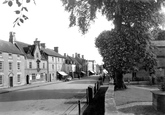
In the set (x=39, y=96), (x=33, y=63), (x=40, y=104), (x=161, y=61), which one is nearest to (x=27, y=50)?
(x=33, y=63)

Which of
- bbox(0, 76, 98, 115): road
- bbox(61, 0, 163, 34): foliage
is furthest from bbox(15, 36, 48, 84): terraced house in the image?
bbox(61, 0, 163, 34): foliage

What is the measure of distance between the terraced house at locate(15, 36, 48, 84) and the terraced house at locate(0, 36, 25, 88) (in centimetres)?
183

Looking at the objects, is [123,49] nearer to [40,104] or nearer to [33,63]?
[40,104]

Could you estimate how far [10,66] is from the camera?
32.0 metres

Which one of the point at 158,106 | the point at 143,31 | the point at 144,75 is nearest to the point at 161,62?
the point at 144,75

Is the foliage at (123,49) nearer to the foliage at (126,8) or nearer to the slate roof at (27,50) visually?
the foliage at (126,8)

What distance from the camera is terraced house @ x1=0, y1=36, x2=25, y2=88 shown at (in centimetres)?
2936

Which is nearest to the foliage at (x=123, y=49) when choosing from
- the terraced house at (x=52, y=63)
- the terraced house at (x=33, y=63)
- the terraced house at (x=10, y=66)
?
the terraced house at (x=10, y=66)

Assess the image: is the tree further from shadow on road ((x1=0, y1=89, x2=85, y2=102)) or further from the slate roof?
the slate roof

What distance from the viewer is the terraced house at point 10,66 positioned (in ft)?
96.3

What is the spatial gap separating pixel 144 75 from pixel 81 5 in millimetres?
23496

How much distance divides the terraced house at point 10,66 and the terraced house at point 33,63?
1.83 meters

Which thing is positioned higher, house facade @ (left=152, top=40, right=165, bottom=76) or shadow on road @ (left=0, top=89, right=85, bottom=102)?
house facade @ (left=152, top=40, right=165, bottom=76)

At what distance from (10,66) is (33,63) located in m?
8.37
